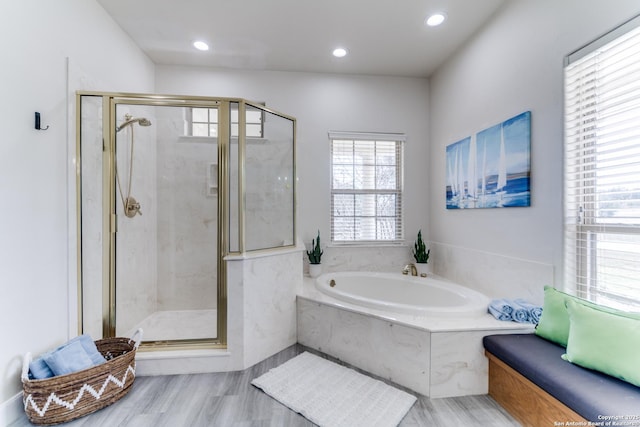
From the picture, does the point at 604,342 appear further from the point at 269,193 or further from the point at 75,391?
the point at 75,391

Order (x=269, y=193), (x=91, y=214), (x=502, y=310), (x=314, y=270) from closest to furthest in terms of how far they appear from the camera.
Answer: (x=502, y=310) → (x=91, y=214) → (x=269, y=193) → (x=314, y=270)

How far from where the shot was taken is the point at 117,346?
1901 mm

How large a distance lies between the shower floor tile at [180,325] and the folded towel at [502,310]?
2005mm

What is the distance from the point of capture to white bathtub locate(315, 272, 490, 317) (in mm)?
1945

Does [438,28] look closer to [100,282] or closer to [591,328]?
[591,328]


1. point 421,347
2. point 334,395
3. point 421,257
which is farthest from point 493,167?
point 334,395

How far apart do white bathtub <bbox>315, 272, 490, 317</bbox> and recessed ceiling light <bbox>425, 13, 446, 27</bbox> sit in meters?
2.29

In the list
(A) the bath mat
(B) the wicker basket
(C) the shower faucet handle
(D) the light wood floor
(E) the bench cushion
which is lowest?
(D) the light wood floor

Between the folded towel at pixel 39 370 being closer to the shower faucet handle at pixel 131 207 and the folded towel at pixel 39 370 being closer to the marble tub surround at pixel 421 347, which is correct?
the shower faucet handle at pixel 131 207

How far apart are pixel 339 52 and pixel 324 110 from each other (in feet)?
2.02

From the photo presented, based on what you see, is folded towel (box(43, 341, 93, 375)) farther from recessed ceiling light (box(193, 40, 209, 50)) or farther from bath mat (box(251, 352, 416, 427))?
recessed ceiling light (box(193, 40, 209, 50))

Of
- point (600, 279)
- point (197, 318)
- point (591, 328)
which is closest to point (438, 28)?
point (600, 279)

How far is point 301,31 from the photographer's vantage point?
247 cm

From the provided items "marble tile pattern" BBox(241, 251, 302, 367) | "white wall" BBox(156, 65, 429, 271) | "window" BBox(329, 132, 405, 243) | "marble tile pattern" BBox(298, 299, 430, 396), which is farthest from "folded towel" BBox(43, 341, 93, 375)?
"window" BBox(329, 132, 405, 243)
